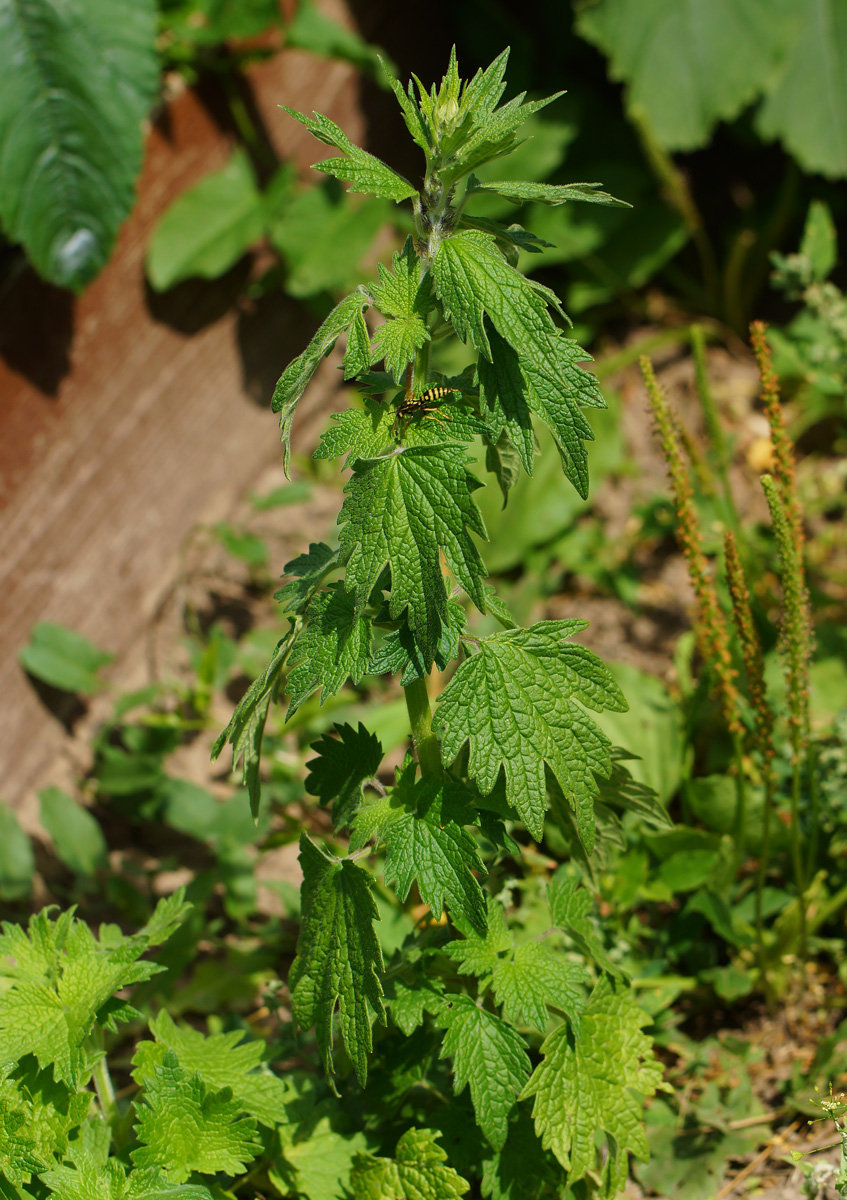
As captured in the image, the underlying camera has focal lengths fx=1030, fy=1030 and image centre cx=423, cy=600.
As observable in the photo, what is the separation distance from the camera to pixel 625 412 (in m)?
3.42

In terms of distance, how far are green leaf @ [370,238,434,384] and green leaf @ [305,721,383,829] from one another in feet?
1.71

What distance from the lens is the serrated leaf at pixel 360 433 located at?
1234 mm

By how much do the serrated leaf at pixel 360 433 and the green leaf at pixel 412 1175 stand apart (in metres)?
0.91

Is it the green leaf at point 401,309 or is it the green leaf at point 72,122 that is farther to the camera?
Result: the green leaf at point 72,122

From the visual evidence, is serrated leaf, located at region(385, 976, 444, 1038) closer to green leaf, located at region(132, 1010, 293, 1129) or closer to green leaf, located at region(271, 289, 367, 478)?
green leaf, located at region(132, 1010, 293, 1129)

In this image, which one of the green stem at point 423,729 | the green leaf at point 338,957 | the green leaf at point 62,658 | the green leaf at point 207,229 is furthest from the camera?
the green leaf at point 207,229

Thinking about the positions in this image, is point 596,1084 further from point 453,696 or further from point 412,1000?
point 453,696

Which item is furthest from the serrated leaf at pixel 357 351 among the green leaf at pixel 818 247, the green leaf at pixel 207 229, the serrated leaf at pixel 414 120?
the green leaf at pixel 207 229

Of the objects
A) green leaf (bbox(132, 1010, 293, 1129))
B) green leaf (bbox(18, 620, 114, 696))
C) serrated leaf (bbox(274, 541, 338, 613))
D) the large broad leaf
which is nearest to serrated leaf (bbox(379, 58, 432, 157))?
serrated leaf (bbox(274, 541, 338, 613))

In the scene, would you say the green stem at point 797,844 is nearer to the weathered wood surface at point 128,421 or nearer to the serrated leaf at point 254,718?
the serrated leaf at point 254,718

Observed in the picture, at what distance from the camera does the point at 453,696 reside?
1277 mm

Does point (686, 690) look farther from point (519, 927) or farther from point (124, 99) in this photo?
point (124, 99)

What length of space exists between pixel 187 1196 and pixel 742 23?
3201mm

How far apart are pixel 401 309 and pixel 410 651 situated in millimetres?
424
